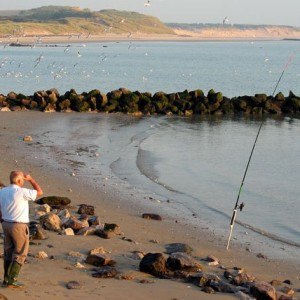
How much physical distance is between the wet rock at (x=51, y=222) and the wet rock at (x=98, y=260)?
160 centimetres

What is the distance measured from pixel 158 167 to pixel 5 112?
1222 cm

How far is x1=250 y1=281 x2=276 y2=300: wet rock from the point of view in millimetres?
9023

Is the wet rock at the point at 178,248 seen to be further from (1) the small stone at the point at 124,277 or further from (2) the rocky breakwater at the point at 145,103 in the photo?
(2) the rocky breakwater at the point at 145,103

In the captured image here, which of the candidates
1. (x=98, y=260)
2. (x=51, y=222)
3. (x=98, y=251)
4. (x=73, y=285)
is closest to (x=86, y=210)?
(x=51, y=222)

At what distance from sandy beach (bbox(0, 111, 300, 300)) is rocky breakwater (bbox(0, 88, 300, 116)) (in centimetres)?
1492

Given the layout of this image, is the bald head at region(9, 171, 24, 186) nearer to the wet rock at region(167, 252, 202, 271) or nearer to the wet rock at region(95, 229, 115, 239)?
the wet rock at region(167, 252, 202, 271)

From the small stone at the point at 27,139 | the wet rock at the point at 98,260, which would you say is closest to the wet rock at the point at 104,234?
the wet rock at the point at 98,260

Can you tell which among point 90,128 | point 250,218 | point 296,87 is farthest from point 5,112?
point 296,87

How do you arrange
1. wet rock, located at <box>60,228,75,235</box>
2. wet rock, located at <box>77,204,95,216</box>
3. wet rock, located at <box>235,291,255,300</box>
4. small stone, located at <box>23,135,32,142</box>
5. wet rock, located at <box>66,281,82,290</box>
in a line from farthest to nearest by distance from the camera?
small stone, located at <box>23,135,32,142</box> < wet rock, located at <box>77,204,95,216</box> < wet rock, located at <box>60,228,75,235</box> < wet rock, located at <box>235,291,255,300</box> < wet rock, located at <box>66,281,82,290</box>

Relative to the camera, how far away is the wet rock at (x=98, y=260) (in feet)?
32.4

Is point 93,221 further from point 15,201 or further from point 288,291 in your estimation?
point 15,201

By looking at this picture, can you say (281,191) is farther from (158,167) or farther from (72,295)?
(72,295)

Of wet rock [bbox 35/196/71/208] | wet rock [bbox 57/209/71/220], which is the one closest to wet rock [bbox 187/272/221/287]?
wet rock [bbox 57/209/71/220]

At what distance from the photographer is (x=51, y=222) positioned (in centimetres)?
1151
